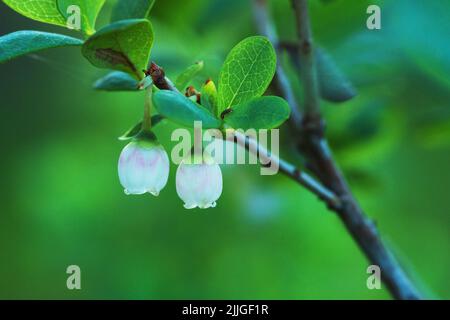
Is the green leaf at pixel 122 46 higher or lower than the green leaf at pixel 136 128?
higher

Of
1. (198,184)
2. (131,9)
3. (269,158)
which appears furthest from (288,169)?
(131,9)

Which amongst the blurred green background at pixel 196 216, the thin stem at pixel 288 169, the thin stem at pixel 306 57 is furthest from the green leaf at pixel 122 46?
the blurred green background at pixel 196 216

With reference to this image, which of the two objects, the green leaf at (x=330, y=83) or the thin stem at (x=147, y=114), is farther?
the green leaf at (x=330, y=83)

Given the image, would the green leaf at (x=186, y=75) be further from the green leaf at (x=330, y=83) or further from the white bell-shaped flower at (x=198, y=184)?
the green leaf at (x=330, y=83)

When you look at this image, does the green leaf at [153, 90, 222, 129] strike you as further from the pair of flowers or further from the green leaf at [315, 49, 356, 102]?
the green leaf at [315, 49, 356, 102]

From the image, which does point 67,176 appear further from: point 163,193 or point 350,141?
point 350,141

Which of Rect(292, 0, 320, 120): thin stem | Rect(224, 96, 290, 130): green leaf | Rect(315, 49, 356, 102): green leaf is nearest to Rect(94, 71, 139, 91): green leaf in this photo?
Rect(224, 96, 290, 130): green leaf

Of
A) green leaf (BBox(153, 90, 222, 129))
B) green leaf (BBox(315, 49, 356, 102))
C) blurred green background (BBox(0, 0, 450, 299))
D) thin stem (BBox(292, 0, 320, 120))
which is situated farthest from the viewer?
blurred green background (BBox(0, 0, 450, 299))
